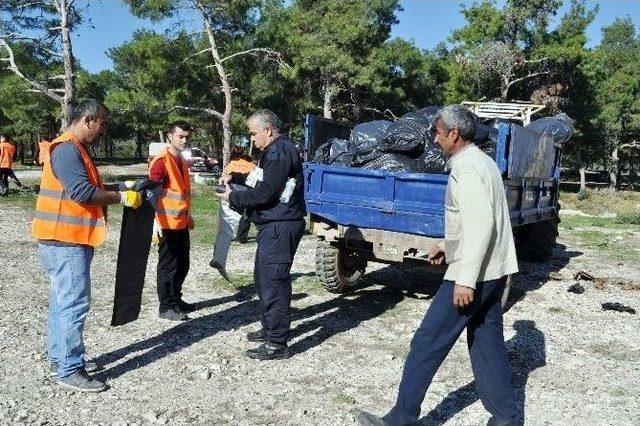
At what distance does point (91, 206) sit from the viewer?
3.65 meters

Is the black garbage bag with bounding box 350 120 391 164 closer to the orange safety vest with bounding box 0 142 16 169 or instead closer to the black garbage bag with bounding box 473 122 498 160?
the black garbage bag with bounding box 473 122 498 160

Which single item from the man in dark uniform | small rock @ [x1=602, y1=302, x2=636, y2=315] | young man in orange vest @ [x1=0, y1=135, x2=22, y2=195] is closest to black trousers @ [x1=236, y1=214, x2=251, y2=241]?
the man in dark uniform

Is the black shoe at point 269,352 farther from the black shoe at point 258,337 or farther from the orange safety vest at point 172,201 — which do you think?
the orange safety vest at point 172,201

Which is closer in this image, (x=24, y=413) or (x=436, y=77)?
(x=24, y=413)

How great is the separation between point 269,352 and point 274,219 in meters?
1.02

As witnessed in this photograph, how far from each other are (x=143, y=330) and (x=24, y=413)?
5.46 ft

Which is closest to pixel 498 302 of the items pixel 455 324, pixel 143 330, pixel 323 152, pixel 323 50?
Result: pixel 455 324

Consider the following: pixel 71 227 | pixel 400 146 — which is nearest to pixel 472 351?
pixel 71 227

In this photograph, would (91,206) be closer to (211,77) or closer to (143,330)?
(143,330)

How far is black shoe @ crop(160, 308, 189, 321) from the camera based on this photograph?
17.5ft

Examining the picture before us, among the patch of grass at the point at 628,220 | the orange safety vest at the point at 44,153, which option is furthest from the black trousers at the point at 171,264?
the patch of grass at the point at 628,220

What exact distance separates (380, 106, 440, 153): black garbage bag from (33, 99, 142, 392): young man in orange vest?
3.23 m

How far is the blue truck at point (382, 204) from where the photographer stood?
5574 mm

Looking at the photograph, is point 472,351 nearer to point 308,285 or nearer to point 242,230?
point 308,285
